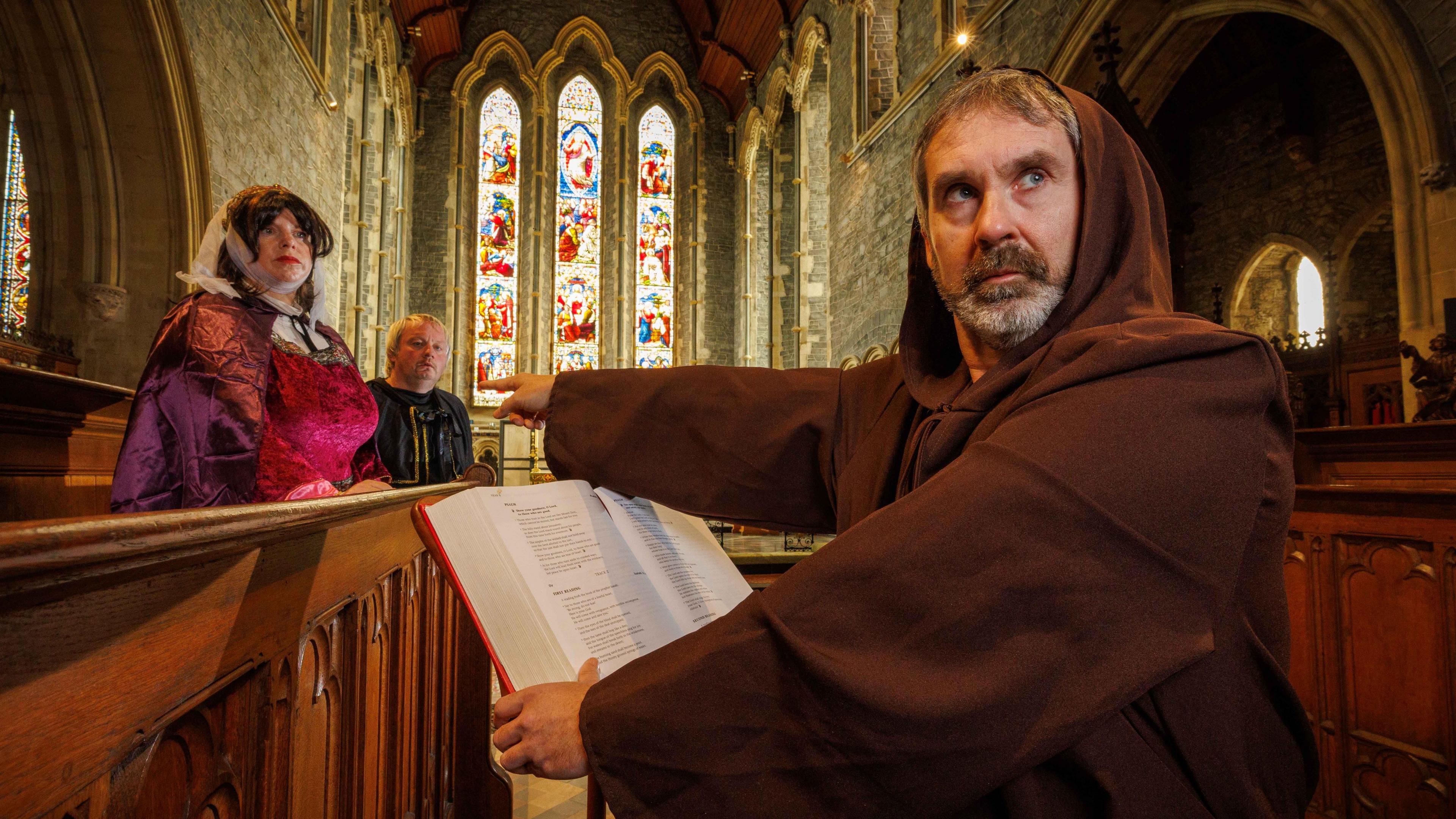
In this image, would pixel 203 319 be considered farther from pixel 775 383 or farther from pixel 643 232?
pixel 643 232

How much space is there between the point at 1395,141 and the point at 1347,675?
2.98 metres

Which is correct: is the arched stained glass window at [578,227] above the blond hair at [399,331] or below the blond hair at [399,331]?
above

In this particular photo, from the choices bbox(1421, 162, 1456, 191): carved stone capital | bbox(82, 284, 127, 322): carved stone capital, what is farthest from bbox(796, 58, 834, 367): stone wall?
bbox(82, 284, 127, 322): carved stone capital

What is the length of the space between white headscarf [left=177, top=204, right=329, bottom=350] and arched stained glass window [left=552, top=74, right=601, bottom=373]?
1073 cm

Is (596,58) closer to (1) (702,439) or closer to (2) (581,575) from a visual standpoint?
(1) (702,439)

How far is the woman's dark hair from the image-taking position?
1871 millimetres

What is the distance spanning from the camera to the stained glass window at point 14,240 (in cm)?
462

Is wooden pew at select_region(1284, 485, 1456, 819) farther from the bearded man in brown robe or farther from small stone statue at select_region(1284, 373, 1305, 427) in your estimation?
small stone statue at select_region(1284, 373, 1305, 427)

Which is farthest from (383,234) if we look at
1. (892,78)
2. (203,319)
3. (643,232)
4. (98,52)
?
(203,319)

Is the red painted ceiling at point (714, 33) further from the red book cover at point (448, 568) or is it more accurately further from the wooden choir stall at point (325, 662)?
the red book cover at point (448, 568)

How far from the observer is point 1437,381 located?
3121 millimetres

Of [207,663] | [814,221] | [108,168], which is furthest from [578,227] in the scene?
[207,663]

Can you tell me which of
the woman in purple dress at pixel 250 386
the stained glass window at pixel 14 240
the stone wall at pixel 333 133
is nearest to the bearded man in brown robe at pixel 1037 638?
the woman in purple dress at pixel 250 386

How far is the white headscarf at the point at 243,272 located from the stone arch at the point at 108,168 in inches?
130
